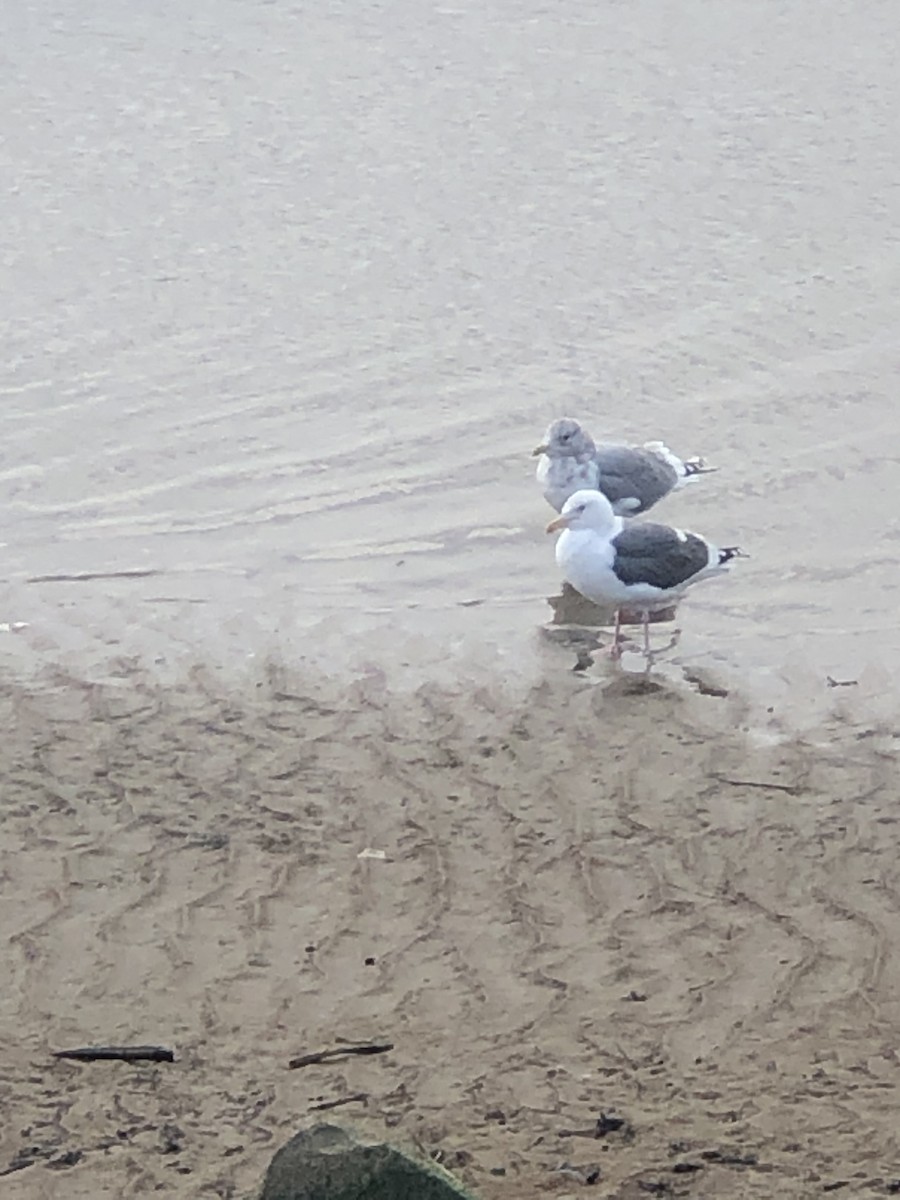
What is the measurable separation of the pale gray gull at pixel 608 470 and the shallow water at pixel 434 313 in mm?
281

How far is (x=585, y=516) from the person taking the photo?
8.36 meters

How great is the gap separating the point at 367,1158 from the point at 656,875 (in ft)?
8.66

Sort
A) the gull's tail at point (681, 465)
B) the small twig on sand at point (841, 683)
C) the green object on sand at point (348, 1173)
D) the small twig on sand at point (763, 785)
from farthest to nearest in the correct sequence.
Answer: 1. the gull's tail at point (681, 465)
2. the small twig on sand at point (841, 683)
3. the small twig on sand at point (763, 785)
4. the green object on sand at point (348, 1173)

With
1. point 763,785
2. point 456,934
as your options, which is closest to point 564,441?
point 763,785

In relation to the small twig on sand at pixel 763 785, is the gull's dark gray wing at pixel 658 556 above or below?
above

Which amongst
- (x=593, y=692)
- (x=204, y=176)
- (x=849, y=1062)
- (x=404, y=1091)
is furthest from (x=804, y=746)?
(x=204, y=176)

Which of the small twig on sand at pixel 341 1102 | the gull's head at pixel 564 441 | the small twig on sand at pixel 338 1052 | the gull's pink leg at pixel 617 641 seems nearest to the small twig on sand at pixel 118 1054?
the small twig on sand at pixel 338 1052

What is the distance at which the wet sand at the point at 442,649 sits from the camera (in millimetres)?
4777

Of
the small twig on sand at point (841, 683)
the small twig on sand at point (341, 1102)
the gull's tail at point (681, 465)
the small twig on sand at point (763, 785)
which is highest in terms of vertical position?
the gull's tail at point (681, 465)

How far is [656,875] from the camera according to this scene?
5.92 meters

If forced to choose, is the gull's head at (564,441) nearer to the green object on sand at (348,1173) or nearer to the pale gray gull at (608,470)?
the pale gray gull at (608,470)

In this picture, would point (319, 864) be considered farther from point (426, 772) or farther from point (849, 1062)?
point (849, 1062)

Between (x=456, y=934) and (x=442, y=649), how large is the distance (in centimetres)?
248

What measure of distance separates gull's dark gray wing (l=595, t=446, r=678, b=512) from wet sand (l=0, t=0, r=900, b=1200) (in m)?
0.35
